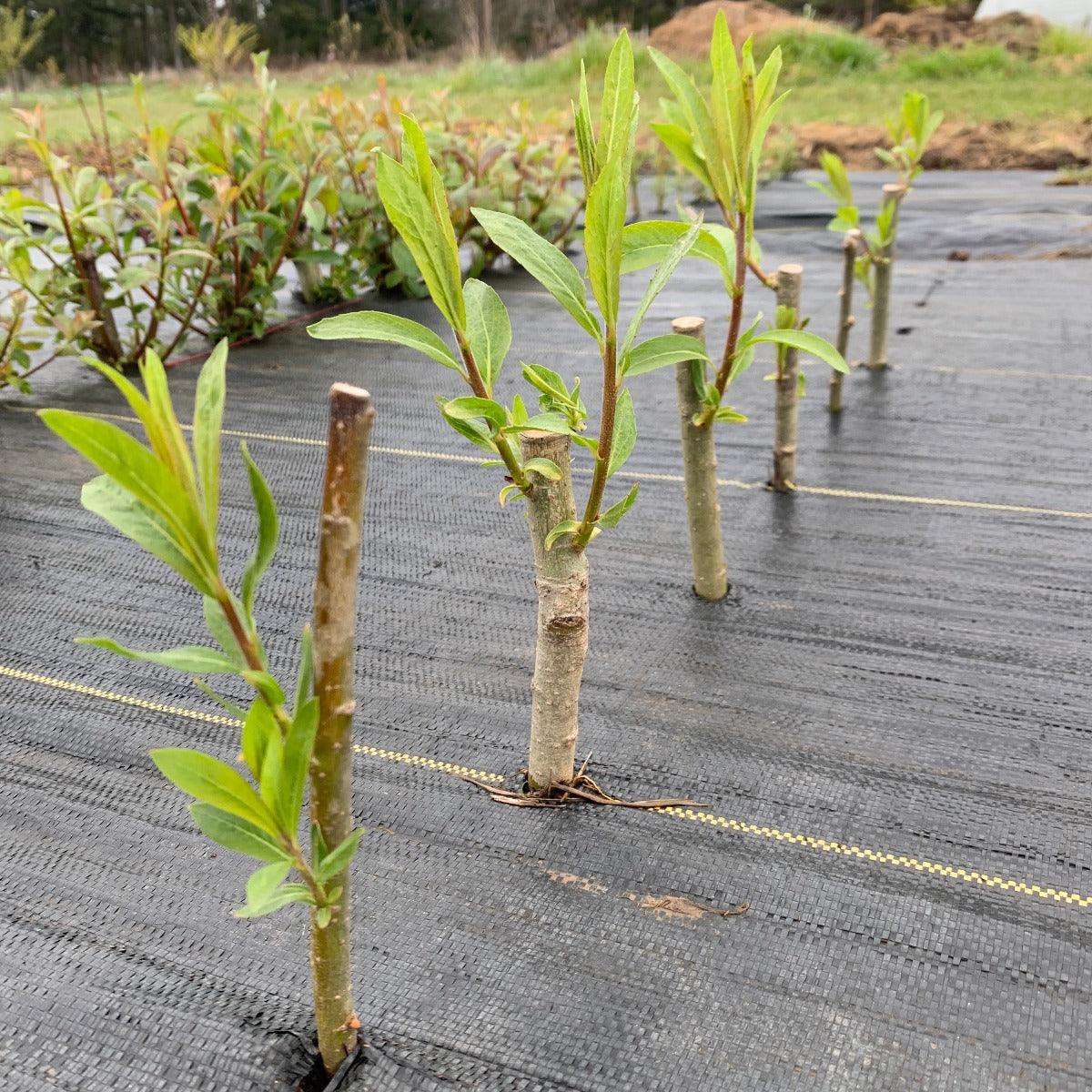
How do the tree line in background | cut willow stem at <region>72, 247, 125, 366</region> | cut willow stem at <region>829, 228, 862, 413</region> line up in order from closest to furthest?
cut willow stem at <region>829, 228, 862, 413</region>, cut willow stem at <region>72, 247, 125, 366</region>, the tree line in background

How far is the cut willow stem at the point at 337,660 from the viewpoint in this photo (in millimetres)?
743

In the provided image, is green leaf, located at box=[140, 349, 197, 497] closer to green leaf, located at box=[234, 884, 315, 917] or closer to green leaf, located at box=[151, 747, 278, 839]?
green leaf, located at box=[151, 747, 278, 839]

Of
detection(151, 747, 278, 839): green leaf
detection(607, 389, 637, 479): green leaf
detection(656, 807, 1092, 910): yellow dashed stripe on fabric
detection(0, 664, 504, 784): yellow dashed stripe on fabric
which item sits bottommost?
detection(656, 807, 1092, 910): yellow dashed stripe on fabric

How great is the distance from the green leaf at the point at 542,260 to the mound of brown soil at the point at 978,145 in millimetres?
6413

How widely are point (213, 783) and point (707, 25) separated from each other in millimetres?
13053

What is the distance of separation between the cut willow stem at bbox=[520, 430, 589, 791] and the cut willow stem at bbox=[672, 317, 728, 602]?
49 centimetres

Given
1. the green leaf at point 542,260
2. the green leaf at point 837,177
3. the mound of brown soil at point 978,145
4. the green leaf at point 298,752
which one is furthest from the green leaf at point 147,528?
the mound of brown soil at point 978,145

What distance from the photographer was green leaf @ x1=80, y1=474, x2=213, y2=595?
29.6 inches

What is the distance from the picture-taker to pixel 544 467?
43.1 inches

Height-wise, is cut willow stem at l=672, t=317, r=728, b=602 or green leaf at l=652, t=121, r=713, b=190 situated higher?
green leaf at l=652, t=121, r=713, b=190

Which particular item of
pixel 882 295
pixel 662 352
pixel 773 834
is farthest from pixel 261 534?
pixel 882 295

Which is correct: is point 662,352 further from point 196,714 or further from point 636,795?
point 196,714

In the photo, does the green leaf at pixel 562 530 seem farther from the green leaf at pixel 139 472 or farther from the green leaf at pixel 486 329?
the green leaf at pixel 139 472

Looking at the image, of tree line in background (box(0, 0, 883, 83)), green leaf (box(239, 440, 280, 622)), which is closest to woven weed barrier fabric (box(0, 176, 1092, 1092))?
green leaf (box(239, 440, 280, 622))
